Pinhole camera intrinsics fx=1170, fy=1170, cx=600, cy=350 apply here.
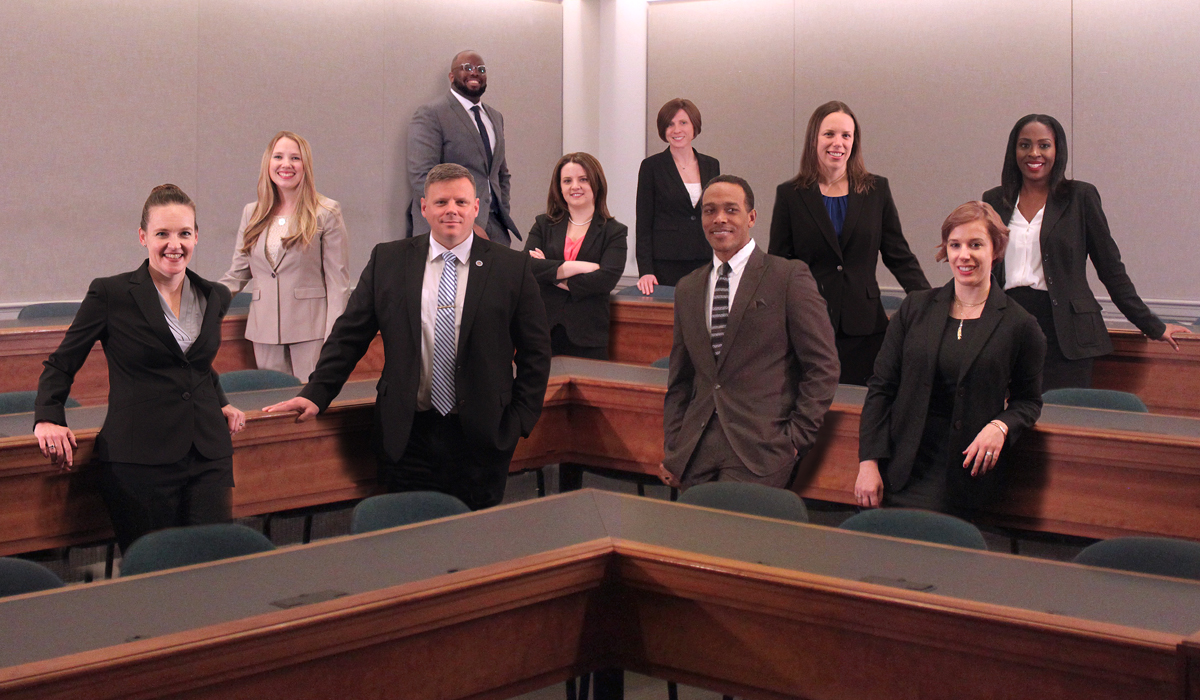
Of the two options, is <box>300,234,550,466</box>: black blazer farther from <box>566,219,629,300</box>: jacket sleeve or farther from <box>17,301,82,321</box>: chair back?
<box>17,301,82,321</box>: chair back

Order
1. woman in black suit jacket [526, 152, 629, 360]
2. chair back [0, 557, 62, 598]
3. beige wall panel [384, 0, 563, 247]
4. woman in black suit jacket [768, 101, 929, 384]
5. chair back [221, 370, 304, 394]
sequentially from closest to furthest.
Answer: chair back [0, 557, 62, 598] < woman in black suit jacket [768, 101, 929, 384] < chair back [221, 370, 304, 394] < woman in black suit jacket [526, 152, 629, 360] < beige wall panel [384, 0, 563, 247]

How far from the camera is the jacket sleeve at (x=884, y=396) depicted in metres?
3.01

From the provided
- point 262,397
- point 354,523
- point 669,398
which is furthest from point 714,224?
point 262,397

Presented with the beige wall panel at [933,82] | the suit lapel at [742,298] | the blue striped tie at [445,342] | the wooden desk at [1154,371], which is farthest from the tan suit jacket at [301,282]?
the beige wall panel at [933,82]

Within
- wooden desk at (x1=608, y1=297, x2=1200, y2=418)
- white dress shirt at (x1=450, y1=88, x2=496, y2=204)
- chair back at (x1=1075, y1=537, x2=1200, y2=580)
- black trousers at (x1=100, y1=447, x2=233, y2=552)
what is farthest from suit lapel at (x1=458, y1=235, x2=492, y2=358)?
white dress shirt at (x1=450, y1=88, x2=496, y2=204)

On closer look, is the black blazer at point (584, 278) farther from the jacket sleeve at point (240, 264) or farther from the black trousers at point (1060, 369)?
A: the black trousers at point (1060, 369)


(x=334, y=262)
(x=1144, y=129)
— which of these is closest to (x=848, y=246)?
(x=334, y=262)

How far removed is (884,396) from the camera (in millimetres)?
3033

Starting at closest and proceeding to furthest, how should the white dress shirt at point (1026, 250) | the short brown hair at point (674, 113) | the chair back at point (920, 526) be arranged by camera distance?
the chair back at point (920, 526) < the white dress shirt at point (1026, 250) < the short brown hair at point (674, 113)

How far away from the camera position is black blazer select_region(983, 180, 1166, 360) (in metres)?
3.93

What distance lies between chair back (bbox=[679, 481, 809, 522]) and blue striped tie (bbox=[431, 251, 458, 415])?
0.71m

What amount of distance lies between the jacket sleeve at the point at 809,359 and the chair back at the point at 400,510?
94 centimetres

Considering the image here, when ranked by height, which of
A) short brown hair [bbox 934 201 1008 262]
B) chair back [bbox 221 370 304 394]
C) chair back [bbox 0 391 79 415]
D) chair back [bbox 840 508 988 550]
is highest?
short brown hair [bbox 934 201 1008 262]

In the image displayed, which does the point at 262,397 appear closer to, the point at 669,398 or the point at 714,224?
the point at 669,398
